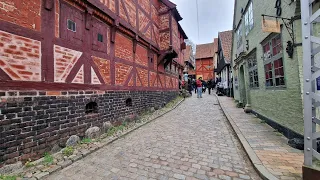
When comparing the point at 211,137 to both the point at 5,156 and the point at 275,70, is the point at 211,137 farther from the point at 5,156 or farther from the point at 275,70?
the point at 5,156

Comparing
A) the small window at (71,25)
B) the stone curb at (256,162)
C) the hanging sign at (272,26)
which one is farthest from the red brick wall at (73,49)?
the hanging sign at (272,26)

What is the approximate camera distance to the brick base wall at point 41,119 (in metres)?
Answer: 2.98

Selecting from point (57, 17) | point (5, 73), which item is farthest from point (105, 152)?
point (57, 17)

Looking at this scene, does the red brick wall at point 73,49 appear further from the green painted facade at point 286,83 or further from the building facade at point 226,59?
the building facade at point 226,59

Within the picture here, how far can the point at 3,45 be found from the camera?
2969 millimetres

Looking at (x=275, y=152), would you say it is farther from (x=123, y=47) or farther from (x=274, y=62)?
(x=123, y=47)

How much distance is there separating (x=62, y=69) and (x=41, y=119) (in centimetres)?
126

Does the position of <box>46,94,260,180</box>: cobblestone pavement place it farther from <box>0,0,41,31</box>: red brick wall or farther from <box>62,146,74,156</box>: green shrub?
<box>0,0,41,31</box>: red brick wall

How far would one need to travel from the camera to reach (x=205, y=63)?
3688 cm

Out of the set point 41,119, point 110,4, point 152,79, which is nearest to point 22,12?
point 41,119

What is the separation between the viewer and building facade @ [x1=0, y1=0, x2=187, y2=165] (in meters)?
3.07

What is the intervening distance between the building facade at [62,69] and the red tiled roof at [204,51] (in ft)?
104

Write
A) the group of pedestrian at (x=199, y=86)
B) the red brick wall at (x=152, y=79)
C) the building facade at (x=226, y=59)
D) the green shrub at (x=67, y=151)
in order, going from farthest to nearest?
the building facade at (x=226, y=59) < the group of pedestrian at (x=199, y=86) < the red brick wall at (x=152, y=79) < the green shrub at (x=67, y=151)

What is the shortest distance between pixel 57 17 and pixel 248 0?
7.91m
